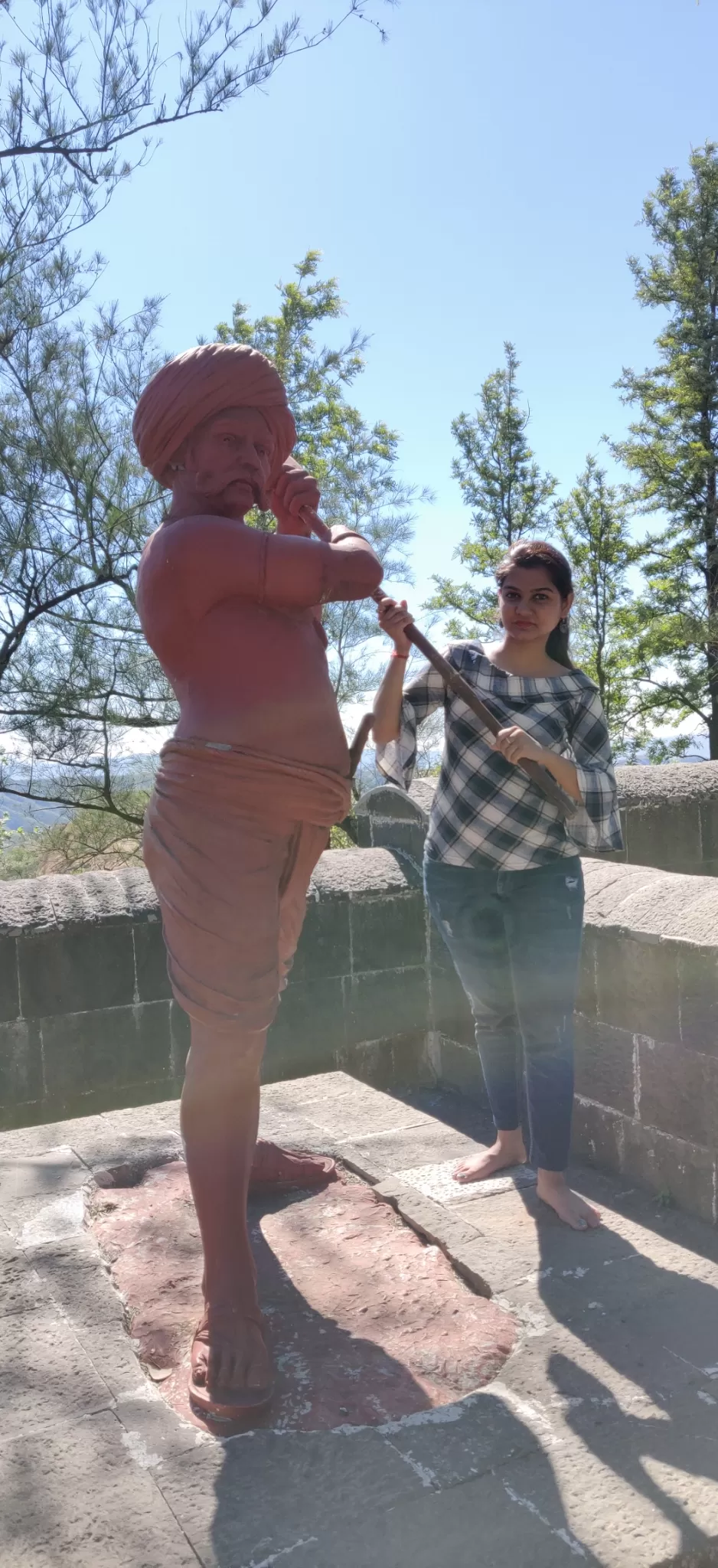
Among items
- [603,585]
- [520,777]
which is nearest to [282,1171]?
[520,777]

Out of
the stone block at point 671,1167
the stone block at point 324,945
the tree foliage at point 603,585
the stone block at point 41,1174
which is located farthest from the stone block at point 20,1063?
the tree foliage at point 603,585

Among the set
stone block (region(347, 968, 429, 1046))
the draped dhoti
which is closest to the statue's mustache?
the draped dhoti

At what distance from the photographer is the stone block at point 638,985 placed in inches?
115

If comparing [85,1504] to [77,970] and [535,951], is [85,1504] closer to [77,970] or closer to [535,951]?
[535,951]

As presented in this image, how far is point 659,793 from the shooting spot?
208 inches

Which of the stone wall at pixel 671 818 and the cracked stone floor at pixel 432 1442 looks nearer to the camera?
the cracked stone floor at pixel 432 1442

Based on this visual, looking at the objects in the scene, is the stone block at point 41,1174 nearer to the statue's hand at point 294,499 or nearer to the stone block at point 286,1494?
the stone block at point 286,1494

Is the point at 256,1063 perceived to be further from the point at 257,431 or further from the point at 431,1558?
the point at 257,431

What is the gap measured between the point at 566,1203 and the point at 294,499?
1.78 m

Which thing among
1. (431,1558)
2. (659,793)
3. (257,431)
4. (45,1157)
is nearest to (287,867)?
(257,431)

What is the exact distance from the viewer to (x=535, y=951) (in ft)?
9.06

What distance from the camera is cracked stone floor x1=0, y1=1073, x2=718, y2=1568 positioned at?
5.37 ft

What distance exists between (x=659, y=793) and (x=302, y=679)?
359 cm

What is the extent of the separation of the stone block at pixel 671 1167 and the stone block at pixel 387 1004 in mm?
1190
